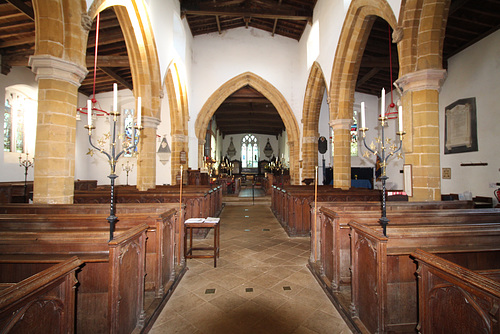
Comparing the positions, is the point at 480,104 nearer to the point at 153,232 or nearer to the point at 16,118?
the point at 153,232

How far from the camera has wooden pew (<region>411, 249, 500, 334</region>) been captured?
4.06ft

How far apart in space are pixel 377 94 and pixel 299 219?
1139 cm

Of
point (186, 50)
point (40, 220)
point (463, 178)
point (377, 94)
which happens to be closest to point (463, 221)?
point (40, 220)

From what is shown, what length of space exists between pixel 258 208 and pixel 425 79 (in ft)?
22.1

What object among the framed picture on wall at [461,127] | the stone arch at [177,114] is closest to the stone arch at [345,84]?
the framed picture on wall at [461,127]

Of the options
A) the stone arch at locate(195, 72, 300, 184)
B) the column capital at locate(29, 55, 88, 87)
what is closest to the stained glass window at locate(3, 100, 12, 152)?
the stone arch at locate(195, 72, 300, 184)

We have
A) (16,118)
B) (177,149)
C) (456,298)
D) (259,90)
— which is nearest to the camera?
(456,298)

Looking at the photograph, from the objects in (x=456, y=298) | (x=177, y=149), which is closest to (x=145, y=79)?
(x=177, y=149)

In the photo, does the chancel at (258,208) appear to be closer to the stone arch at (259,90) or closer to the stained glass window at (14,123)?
the stained glass window at (14,123)

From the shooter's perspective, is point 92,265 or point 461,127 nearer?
point 92,265

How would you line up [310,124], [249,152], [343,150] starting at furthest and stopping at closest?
[249,152], [310,124], [343,150]

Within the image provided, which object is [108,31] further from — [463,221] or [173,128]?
[463,221]

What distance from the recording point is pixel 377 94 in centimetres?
1397

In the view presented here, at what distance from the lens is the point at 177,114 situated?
444 inches
